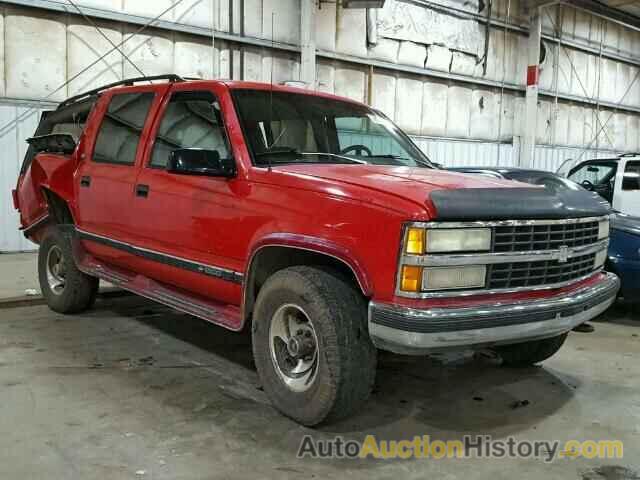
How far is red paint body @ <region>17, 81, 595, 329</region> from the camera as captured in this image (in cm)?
282

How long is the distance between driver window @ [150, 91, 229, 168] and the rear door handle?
0.16 m

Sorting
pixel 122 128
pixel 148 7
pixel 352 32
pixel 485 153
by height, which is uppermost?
pixel 352 32

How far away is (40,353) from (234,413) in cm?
185

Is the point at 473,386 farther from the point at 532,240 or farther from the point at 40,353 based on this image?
the point at 40,353

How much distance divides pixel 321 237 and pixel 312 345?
22.8 inches

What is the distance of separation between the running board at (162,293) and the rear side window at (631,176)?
801cm

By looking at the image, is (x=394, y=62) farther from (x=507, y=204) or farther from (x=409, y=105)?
(x=507, y=204)

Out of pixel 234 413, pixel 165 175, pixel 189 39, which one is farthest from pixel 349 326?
pixel 189 39

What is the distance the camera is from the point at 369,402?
362cm

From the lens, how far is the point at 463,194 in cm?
286

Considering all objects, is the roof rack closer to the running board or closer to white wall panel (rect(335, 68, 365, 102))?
the running board

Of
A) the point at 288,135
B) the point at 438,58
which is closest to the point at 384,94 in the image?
the point at 438,58

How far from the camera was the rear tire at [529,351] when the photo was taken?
4.12 m

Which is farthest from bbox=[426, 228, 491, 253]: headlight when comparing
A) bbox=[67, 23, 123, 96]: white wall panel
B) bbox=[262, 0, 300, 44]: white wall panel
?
bbox=[262, 0, 300, 44]: white wall panel
